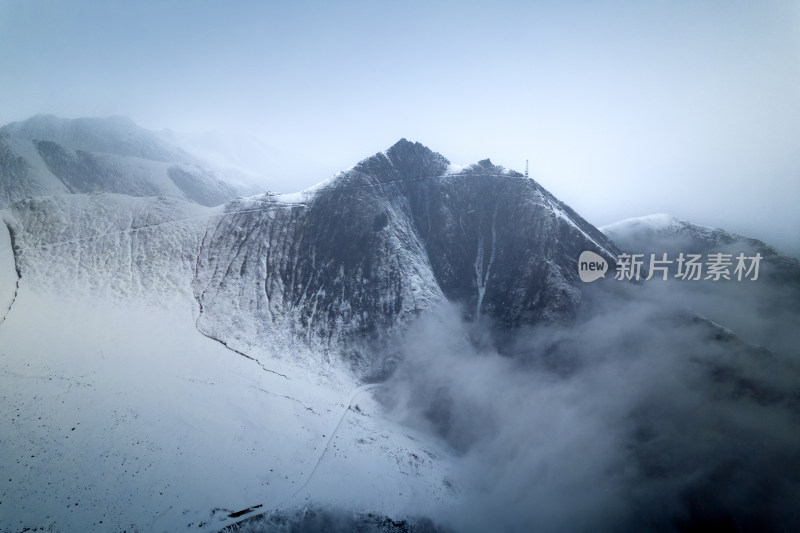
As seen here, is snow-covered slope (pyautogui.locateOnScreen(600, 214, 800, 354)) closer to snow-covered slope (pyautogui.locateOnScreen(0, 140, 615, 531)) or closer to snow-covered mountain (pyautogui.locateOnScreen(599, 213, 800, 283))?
snow-covered mountain (pyautogui.locateOnScreen(599, 213, 800, 283))

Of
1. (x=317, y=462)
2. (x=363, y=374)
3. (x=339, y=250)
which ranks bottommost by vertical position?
(x=317, y=462)

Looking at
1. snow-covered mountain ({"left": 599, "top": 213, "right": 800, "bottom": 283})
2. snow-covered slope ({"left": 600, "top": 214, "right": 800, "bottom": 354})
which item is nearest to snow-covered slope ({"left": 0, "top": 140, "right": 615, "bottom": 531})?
snow-covered slope ({"left": 600, "top": 214, "right": 800, "bottom": 354})

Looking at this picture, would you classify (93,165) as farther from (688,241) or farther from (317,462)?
(688,241)

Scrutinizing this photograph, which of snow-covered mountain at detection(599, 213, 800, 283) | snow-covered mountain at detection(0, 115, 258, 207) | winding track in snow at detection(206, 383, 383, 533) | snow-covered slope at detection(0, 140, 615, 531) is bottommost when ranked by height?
winding track in snow at detection(206, 383, 383, 533)

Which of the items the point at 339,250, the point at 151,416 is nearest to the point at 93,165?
the point at 339,250

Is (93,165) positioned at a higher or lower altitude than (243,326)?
higher

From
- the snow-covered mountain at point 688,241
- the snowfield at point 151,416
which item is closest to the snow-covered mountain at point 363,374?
the snowfield at point 151,416

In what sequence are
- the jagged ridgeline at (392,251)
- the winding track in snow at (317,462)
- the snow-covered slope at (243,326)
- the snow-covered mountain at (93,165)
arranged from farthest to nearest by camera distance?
the snow-covered mountain at (93,165) → the jagged ridgeline at (392,251) → the snow-covered slope at (243,326) → the winding track in snow at (317,462)

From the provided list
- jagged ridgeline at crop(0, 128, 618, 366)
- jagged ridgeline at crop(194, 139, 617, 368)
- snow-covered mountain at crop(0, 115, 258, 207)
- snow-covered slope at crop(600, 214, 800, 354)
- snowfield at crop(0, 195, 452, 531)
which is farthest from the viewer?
snow-covered mountain at crop(0, 115, 258, 207)

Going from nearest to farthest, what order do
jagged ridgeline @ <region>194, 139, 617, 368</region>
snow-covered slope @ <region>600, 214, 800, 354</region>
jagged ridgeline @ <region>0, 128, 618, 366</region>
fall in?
1. jagged ridgeline @ <region>0, 128, 618, 366</region>
2. jagged ridgeline @ <region>194, 139, 617, 368</region>
3. snow-covered slope @ <region>600, 214, 800, 354</region>

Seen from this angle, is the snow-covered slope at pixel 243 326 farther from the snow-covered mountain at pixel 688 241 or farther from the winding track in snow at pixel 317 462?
the snow-covered mountain at pixel 688 241
